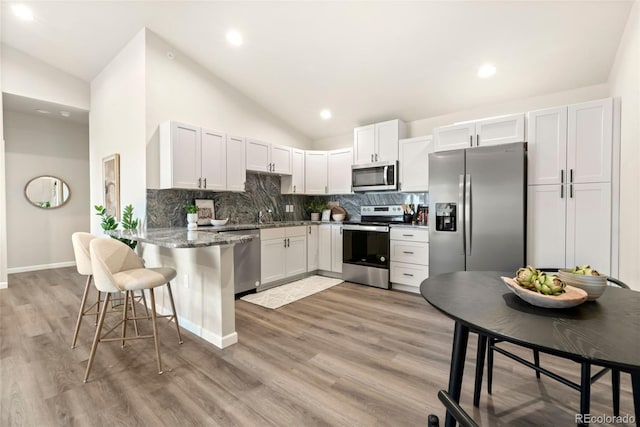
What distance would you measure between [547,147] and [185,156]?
394 cm

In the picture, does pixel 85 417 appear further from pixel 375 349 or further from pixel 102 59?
pixel 102 59

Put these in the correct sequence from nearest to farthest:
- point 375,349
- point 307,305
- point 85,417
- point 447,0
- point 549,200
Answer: point 85,417
point 375,349
point 447,0
point 549,200
point 307,305

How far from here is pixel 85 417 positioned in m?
1.58

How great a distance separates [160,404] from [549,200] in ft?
12.1

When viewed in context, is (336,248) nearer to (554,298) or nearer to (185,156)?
(185,156)

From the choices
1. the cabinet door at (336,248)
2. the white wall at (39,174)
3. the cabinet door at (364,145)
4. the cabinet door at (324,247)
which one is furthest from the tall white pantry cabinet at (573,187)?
the white wall at (39,174)

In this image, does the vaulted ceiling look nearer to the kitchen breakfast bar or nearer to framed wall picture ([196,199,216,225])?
framed wall picture ([196,199,216,225])

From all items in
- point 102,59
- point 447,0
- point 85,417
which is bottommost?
point 85,417

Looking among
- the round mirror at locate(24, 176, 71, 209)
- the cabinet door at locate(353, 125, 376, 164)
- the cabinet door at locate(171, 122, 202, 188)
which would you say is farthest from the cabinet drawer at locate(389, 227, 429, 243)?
the round mirror at locate(24, 176, 71, 209)

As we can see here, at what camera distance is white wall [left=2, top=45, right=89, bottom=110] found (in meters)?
4.03

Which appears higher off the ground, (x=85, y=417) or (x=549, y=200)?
(x=549, y=200)

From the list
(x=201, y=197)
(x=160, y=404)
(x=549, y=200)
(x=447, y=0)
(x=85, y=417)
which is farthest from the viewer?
(x=201, y=197)

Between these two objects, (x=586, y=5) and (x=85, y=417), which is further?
(x=586, y=5)

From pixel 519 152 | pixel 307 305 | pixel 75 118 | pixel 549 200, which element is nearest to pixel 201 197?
pixel 307 305
